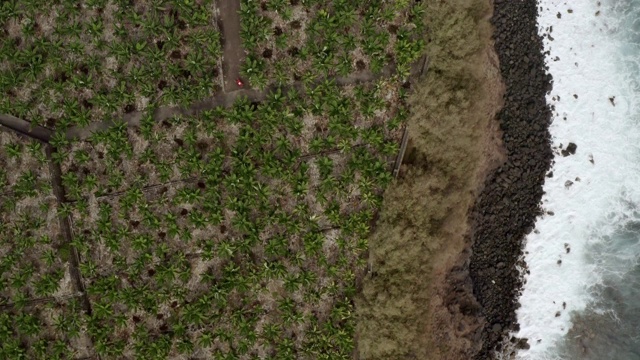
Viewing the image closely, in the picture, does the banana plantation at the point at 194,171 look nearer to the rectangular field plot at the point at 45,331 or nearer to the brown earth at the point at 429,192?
the rectangular field plot at the point at 45,331

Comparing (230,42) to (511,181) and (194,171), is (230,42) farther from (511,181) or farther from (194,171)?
(511,181)

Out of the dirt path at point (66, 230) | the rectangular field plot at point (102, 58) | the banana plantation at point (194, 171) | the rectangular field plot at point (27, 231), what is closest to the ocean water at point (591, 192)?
the banana plantation at point (194, 171)

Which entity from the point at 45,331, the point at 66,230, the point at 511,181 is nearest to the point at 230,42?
the point at 66,230

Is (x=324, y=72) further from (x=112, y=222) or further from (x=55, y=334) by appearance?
(x=55, y=334)

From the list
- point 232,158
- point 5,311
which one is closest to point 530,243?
point 232,158

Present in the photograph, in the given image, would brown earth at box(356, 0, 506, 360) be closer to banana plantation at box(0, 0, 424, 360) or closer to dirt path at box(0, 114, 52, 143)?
banana plantation at box(0, 0, 424, 360)

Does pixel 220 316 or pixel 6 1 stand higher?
pixel 6 1
